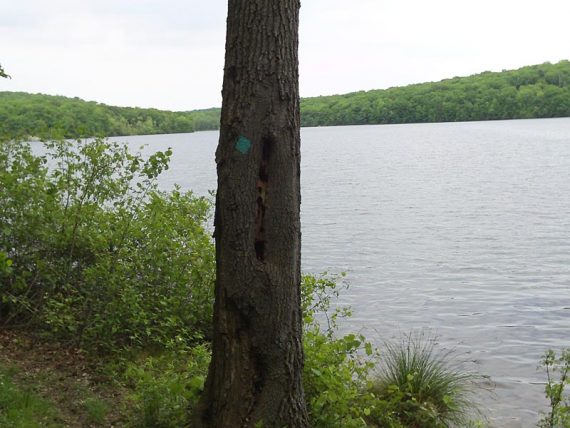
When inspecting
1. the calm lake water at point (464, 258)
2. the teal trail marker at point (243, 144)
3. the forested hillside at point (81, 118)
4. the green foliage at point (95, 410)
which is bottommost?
the calm lake water at point (464, 258)

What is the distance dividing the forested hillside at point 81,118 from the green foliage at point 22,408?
2.91 metres

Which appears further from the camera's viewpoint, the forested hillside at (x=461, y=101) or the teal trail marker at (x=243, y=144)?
the forested hillside at (x=461, y=101)

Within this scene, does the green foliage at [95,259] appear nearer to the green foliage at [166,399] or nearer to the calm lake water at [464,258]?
the green foliage at [166,399]

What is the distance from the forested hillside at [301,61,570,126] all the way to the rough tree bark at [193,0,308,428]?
116 m

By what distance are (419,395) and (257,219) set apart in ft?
12.6

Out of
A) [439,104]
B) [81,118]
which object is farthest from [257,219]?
[439,104]

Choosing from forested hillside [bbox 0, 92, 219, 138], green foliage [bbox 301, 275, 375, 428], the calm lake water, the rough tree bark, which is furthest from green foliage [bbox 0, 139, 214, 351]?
the calm lake water

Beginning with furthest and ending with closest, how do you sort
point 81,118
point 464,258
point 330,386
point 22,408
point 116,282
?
point 81,118, point 464,258, point 116,282, point 22,408, point 330,386

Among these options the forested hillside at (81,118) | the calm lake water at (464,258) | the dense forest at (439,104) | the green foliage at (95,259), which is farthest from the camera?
the dense forest at (439,104)

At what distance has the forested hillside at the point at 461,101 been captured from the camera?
113 meters

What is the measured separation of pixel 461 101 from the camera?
124 m

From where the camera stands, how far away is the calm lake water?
11172 millimetres

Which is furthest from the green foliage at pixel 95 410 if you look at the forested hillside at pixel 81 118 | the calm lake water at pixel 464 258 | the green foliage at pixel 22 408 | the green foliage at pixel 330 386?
the calm lake water at pixel 464 258

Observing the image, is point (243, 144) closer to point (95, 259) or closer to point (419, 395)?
point (95, 259)
